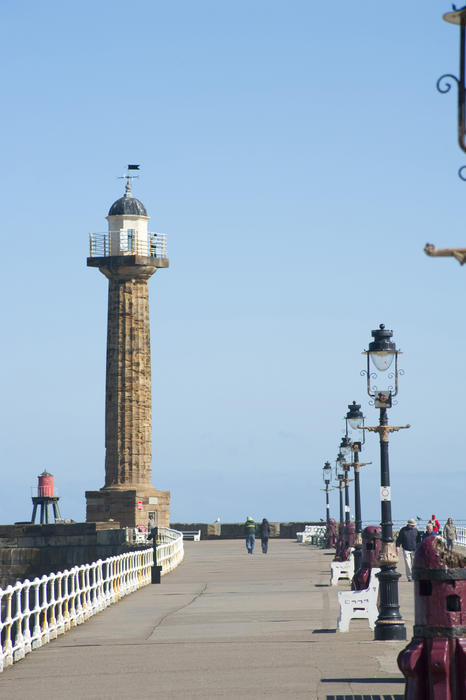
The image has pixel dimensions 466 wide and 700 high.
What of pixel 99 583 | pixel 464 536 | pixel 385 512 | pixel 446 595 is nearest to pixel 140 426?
pixel 464 536

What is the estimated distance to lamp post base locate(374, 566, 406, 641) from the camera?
1634 cm

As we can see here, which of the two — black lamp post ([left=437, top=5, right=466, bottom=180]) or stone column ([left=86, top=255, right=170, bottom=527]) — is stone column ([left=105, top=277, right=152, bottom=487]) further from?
black lamp post ([left=437, top=5, right=466, bottom=180])

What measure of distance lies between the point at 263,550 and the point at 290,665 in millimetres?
37053

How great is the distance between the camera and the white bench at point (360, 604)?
1744 cm

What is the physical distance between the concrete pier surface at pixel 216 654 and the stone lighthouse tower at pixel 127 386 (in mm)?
31730

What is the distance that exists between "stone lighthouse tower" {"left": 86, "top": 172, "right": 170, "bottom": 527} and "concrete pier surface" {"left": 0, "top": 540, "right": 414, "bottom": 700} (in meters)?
31.7

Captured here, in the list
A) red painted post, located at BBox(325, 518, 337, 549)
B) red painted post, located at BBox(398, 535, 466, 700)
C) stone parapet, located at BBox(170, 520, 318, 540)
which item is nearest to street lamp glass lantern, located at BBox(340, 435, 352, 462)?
red painted post, located at BBox(325, 518, 337, 549)

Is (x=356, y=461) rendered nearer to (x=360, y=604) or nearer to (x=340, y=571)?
(x=340, y=571)

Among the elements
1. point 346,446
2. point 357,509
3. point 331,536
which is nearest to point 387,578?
point 357,509

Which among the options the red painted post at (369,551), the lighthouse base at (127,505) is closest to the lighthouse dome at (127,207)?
the lighthouse base at (127,505)

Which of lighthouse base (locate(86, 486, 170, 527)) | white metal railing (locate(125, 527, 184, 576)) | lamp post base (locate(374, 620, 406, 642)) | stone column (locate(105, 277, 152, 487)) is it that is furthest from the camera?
stone column (locate(105, 277, 152, 487))

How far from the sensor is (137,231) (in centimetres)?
5978

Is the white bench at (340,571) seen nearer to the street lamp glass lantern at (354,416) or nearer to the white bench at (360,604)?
the street lamp glass lantern at (354,416)

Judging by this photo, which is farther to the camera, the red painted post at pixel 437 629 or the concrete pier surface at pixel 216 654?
the concrete pier surface at pixel 216 654
